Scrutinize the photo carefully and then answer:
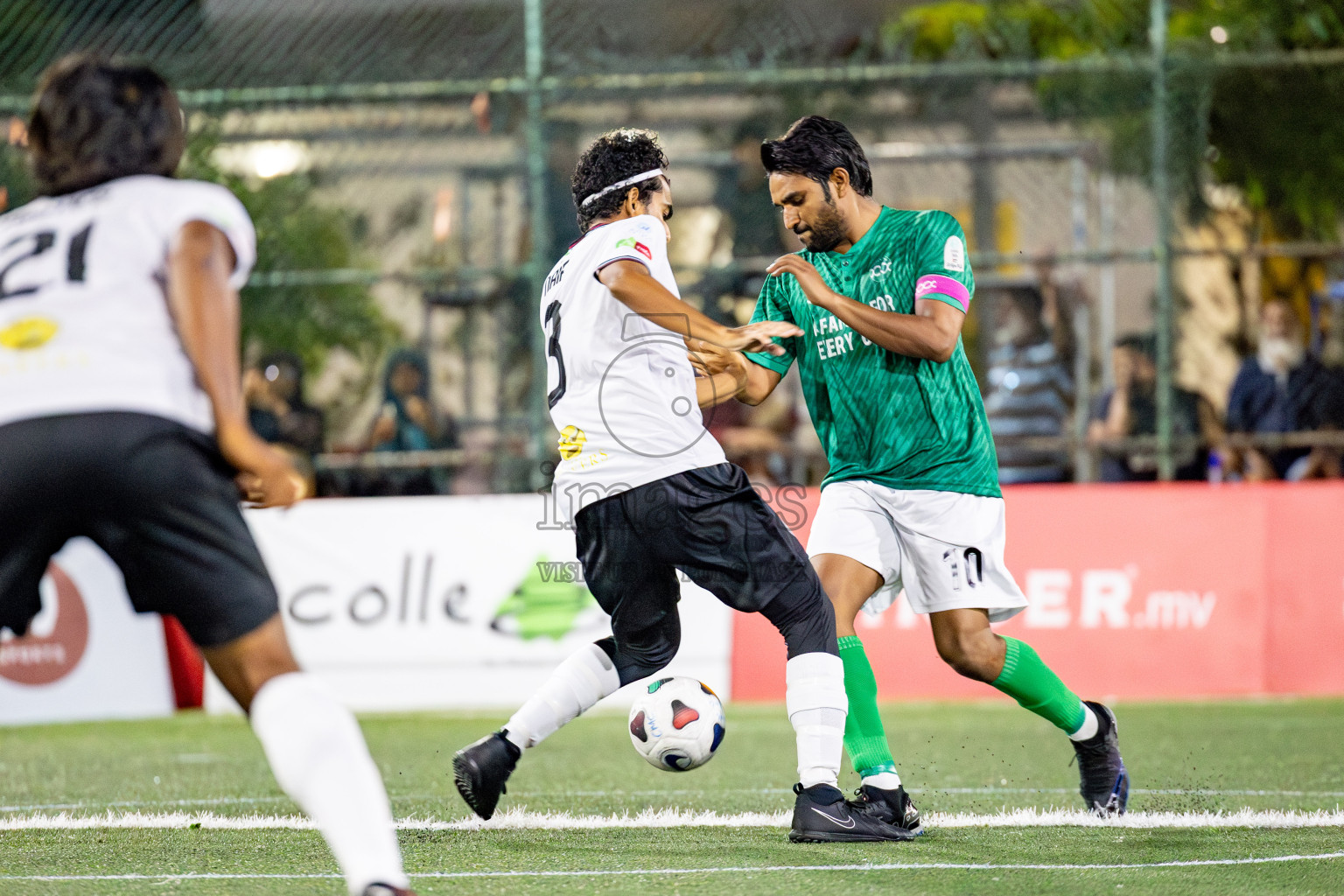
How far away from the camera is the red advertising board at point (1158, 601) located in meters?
10.0

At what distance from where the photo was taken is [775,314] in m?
5.61

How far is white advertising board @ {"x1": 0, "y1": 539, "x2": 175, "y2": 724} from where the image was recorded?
10328 millimetres

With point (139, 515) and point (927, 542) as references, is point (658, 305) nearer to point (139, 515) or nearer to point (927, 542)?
point (927, 542)

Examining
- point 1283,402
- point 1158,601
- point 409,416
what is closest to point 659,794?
point 1158,601

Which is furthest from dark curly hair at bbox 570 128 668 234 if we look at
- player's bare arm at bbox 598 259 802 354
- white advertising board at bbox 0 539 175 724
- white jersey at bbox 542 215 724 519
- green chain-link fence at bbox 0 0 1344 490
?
white advertising board at bbox 0 539 175 724

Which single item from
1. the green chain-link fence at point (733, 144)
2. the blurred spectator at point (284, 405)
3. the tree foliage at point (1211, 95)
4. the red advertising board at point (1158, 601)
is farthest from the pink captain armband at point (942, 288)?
the blurred spectator at point (284, 405)

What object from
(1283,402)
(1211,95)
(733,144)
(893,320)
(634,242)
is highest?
(1211,95)

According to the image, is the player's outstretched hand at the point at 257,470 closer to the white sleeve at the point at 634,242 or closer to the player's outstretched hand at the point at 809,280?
the white sleeve at the point at 634,242

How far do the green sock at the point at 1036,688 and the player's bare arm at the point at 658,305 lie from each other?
1.54 metres

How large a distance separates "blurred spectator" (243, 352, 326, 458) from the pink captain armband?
7002 mm

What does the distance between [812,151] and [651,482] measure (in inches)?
52.6

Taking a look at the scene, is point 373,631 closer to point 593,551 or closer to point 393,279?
point 393,279

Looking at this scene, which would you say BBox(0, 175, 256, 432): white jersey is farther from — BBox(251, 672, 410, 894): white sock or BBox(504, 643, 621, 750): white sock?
BBox(504, 643, 621, 750): white sock

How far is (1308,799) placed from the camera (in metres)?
5.78
